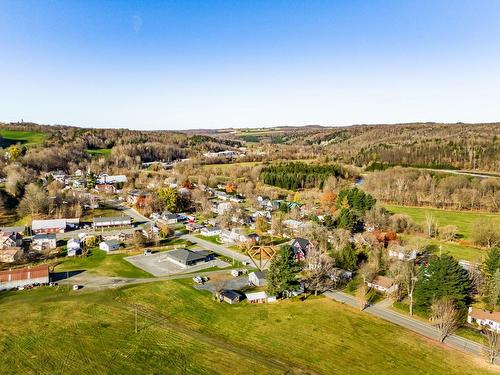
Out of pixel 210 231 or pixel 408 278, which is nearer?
pixel 408 278

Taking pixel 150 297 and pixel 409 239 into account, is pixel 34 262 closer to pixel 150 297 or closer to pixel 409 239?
pixel 150 297

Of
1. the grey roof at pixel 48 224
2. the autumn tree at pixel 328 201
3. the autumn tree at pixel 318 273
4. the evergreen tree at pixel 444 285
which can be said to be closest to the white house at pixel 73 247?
the grey roof at pixel 48 224

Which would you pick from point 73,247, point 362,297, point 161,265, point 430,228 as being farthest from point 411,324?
point 73,247

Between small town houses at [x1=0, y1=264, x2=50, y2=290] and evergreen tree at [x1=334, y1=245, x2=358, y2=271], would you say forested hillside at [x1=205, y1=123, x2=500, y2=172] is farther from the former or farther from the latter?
small town houses at [x1=0, y1=264, x2=50, y2=290]

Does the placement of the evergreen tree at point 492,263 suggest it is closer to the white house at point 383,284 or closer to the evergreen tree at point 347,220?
the white house at point 383,284

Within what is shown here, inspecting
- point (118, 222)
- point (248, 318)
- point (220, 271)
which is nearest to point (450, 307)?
point (248, 318)

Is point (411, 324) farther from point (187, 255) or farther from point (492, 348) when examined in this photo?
point (187, 255)

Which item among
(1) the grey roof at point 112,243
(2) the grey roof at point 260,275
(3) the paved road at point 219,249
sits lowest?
(3) the paved road at point 219,249

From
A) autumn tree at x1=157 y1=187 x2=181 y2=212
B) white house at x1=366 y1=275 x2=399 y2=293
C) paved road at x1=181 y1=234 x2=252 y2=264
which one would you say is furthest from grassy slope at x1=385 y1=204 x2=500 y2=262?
autumn tree at x1=157 y1=187 x2=181 y2=212
